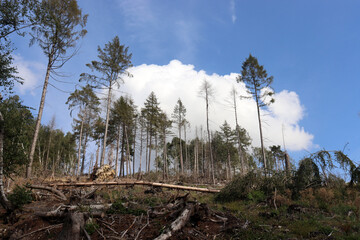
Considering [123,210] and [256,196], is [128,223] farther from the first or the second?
[256,196]

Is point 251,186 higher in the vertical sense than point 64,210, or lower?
higher

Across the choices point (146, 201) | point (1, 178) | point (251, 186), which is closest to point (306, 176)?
point (251, 186)

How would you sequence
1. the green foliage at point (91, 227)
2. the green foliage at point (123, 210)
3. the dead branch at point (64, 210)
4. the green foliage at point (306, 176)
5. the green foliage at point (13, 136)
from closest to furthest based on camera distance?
the green foliage at point (91, 227), the dead branch at point (64, 210), the green foliage at point (123, 210), the green foliage at point (13, 136), the green foliage at point (306, 176)

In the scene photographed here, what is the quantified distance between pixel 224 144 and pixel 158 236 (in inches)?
1555

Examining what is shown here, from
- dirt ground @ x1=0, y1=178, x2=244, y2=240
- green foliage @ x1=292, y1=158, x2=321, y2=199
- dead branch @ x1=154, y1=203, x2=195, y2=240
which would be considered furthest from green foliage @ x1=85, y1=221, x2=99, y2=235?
green foliage @ x1=292, y1=158, x2=321, y2=199

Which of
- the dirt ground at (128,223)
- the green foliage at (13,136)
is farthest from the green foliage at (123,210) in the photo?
the green foliage at (13,136)

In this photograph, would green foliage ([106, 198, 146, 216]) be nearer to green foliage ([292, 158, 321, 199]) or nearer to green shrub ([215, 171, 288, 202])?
green shrub ([215, 171, 288, 202])

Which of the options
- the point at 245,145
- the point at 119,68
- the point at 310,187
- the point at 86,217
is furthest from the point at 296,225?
the point at 245,145

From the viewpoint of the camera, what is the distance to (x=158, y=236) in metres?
4.90

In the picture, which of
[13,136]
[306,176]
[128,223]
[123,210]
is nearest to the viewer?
[128,223]

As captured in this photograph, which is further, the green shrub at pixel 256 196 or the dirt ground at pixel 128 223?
the green shrub at pixel 256 196

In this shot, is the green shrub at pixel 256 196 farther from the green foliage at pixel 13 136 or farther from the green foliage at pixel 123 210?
the green foliage at pixel 13 136

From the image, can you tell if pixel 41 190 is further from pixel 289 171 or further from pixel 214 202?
pixel 289 171

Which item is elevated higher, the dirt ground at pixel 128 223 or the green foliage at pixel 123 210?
the green foliage at pixel 123 210
